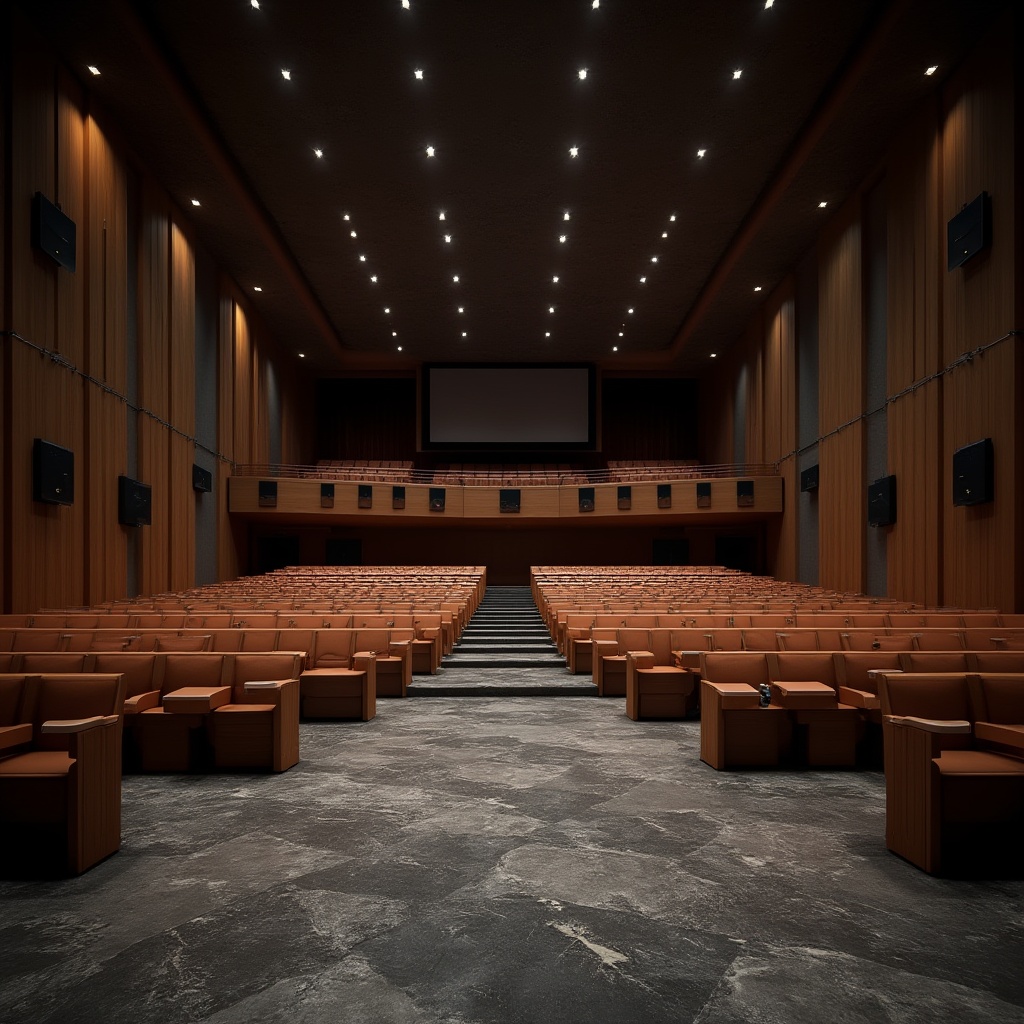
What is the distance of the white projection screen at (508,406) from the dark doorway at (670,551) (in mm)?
4563

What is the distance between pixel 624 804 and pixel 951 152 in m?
11.9

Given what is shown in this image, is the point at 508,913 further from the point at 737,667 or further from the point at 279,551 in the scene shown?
the point at 279,551

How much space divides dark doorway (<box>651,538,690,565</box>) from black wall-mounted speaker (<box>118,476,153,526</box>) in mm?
16824

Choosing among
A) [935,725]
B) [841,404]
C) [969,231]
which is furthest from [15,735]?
[841,404]

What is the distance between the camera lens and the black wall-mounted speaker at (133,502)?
1277 centimetres

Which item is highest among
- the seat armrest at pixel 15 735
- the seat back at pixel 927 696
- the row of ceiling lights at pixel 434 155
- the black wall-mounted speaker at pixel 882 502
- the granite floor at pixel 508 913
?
the row of ceiling lights at pixel 434 155

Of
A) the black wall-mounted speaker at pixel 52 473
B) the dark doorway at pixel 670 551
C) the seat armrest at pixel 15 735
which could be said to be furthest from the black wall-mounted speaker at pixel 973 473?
the dark doorway at pixel 670 551

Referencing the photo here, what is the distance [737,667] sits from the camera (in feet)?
18.5

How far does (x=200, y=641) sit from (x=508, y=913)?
4.48m

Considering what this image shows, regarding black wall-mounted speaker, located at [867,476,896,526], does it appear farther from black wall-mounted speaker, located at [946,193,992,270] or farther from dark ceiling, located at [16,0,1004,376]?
dark ceiling, located at [16,0,1004,376]

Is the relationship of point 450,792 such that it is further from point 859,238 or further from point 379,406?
point 379,406

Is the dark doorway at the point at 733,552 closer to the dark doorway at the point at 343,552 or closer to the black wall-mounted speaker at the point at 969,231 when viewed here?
the dark doorway at the point at 343,552

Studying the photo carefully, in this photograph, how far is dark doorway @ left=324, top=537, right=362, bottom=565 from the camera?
2541 cm

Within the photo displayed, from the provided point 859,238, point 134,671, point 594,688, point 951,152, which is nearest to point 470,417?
point 859,238
